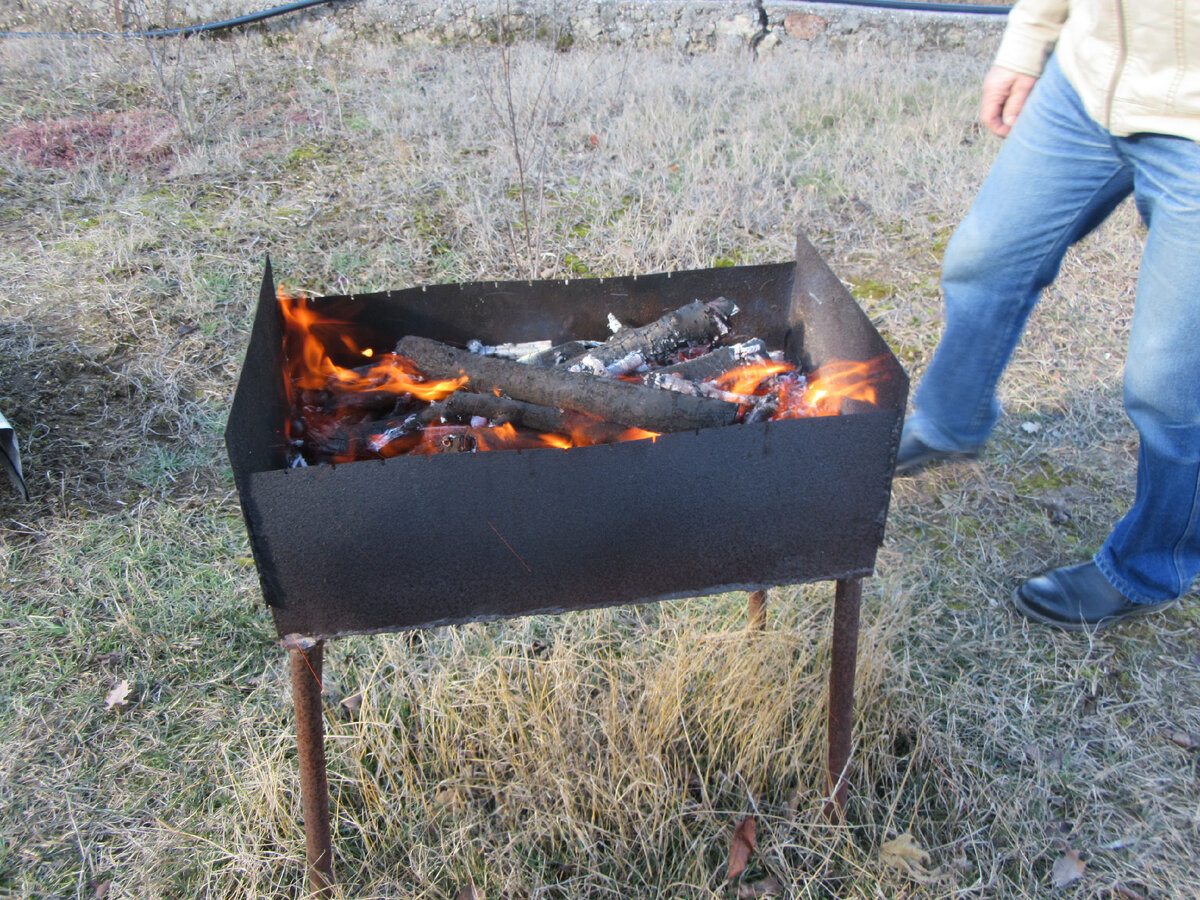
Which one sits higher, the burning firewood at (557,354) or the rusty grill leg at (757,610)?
the burning firewood at (557,354)

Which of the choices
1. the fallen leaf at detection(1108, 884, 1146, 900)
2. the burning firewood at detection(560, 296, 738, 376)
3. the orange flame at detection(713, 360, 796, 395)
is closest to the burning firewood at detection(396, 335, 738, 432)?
the burning firewood at detection(560, 296, 738, 376)

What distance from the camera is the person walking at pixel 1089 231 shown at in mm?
1643

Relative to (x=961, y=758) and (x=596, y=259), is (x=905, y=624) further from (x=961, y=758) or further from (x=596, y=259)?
(x=596, y=259)

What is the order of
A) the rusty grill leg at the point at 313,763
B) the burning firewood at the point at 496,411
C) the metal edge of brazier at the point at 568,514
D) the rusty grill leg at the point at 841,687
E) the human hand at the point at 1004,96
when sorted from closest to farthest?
1. the metal edge of brazier at the point at 568,514
2. the rusty grill leg at the point at 313,763
3. the rusty grill leg at the point at 841,687
4. the burning firewood at the point at 496,411
5. the human hand at the point at 1004,96

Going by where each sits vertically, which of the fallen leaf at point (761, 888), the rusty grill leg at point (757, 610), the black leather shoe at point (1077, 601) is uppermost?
the rusty grill leg at point (757, 610)

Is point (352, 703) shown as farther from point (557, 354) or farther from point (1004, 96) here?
point (1004, 96)

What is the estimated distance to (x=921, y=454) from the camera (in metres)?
2.41

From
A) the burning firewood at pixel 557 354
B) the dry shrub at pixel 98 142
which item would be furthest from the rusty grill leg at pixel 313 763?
the dry shrub at pixel 98 142

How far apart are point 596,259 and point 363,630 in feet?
9.50

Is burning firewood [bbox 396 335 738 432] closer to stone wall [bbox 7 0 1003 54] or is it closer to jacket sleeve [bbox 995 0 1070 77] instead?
jacket sleeve [bbox 995 0 1070 77]

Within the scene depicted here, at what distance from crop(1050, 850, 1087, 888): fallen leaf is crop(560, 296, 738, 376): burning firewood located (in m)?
1.48

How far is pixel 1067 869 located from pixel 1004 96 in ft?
6.36

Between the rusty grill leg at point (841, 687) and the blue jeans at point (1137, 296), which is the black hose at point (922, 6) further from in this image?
the rusty grill leg at point (841, 687)

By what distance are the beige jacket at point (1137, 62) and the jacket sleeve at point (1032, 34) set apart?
0.09 m
